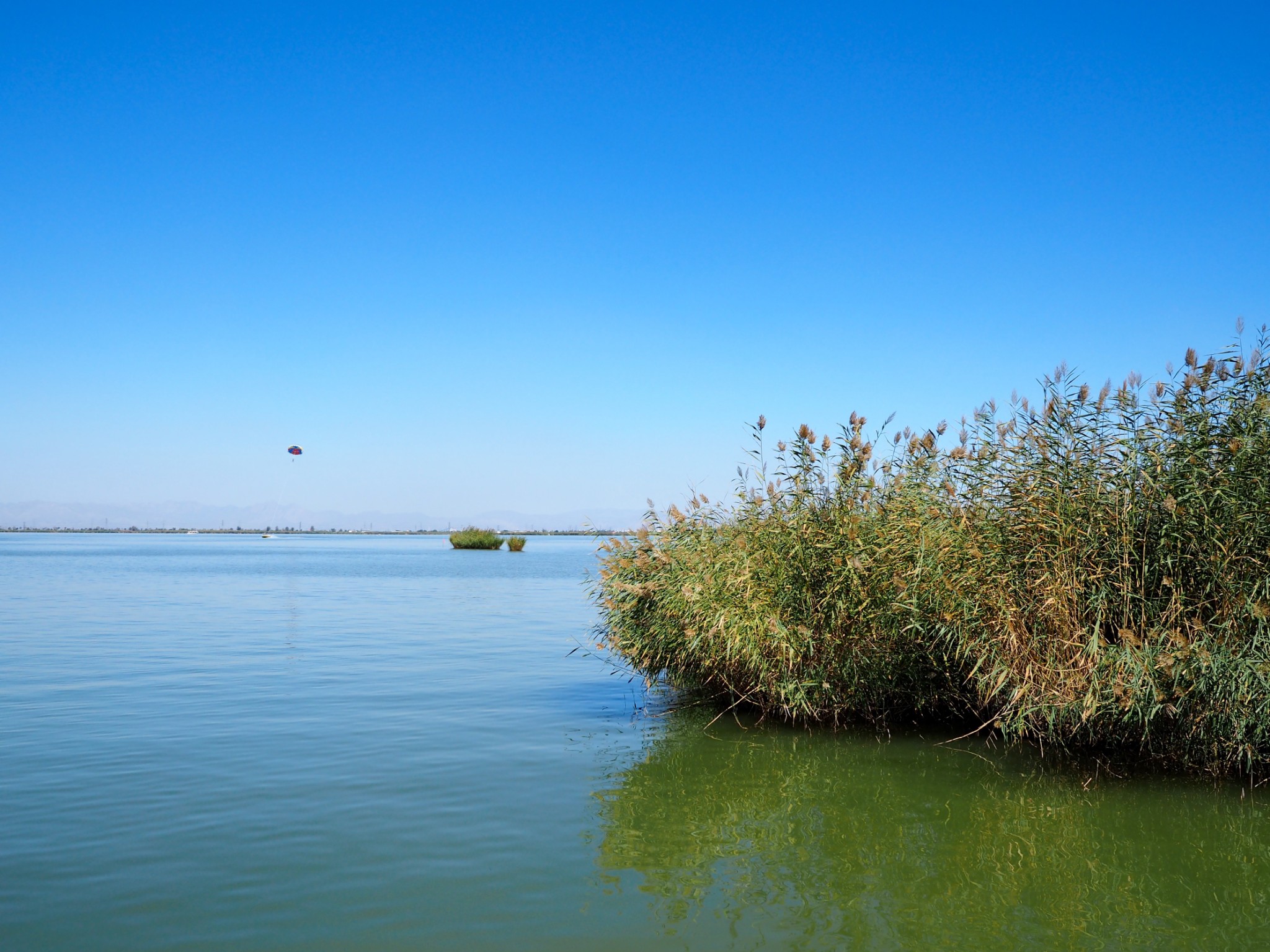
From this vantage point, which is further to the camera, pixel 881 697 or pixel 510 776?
pixel 881 697

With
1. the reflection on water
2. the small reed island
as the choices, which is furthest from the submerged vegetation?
the small reed island

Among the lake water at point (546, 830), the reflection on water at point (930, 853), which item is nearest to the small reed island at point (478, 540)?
the lake water at point (546, 830)

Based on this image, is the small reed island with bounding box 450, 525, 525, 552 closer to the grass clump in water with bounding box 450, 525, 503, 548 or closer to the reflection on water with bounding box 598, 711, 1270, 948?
the grass clump in water with bounding box 450, 525, 503, 548

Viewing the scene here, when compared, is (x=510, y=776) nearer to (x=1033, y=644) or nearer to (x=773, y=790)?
(x=773, y=790)

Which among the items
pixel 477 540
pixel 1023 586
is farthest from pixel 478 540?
pixel 1023 586

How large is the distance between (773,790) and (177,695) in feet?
36.3

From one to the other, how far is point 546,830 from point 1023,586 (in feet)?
21.5

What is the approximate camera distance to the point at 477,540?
315 ft

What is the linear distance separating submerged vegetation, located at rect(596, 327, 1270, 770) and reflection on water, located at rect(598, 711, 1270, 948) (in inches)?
34.8

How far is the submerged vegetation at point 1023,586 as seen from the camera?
10.5 m

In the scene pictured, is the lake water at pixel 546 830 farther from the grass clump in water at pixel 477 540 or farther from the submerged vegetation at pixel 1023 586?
the grass clump in water at pixel 477 540

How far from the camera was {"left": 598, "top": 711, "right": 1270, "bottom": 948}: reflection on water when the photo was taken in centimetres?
745

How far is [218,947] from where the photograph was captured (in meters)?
6.72

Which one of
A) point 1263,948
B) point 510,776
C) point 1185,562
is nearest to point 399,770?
point 510,776
